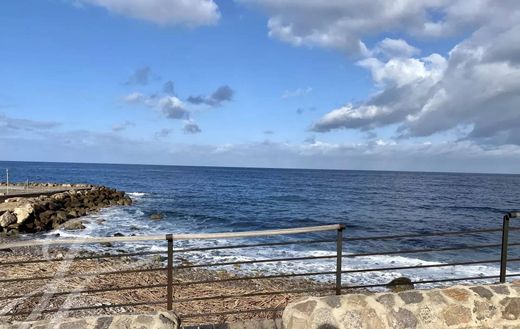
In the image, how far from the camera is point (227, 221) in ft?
103

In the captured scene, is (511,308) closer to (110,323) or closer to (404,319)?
(404,319)

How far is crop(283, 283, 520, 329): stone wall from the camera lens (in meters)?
4.26

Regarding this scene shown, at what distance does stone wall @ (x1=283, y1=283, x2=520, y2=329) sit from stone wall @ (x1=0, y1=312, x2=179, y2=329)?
1.28 metres

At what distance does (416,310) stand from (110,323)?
3187 millimetres

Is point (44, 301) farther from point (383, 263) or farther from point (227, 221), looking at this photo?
point (227, 221)

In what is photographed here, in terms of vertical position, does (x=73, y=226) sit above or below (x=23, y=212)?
below

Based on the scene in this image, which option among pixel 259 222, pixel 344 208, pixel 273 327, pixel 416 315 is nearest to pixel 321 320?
pixel 273 327

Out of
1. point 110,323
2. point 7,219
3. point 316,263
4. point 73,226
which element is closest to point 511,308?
point 110,323

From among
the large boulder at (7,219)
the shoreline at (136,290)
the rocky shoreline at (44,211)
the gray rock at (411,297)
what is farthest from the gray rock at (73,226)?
the gray rock at (411,297)

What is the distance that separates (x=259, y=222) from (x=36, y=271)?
2092cm

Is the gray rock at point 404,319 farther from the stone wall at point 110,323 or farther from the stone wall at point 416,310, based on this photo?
the stone wall at point 110,323

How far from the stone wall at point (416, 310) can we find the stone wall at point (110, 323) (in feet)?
4.21

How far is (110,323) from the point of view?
13.1 ft

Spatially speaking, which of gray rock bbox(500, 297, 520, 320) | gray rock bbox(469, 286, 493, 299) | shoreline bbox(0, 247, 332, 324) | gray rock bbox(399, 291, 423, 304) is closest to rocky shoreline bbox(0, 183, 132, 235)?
shoreline bbox(0, 247, 332, 324)
